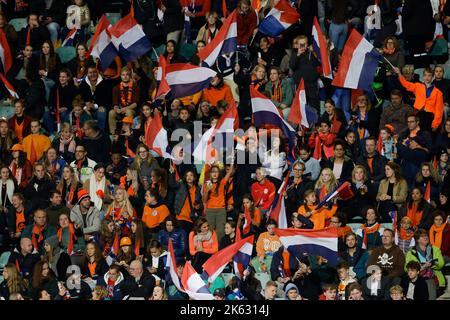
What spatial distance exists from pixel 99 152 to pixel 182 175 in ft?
4.90

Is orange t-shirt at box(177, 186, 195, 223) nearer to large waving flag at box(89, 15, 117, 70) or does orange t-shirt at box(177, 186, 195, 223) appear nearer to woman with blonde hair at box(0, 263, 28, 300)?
woman with blonde hair at box(0, 263, 28, 300)

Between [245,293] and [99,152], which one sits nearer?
[245,293]

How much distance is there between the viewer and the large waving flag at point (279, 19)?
105 feet

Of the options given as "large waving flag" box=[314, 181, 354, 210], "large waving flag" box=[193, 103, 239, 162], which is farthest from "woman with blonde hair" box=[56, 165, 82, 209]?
"large waving flag" box=[314, 181, 354, 210]

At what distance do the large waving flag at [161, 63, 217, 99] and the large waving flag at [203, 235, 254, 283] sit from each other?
136 inches

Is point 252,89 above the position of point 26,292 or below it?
above

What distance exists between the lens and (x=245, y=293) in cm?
2836

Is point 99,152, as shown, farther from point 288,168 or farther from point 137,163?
point 288,168

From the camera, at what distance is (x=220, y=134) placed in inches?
1201

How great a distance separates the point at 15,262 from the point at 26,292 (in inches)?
23.8

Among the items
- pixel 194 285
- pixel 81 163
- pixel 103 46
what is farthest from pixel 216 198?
pixel 103 46

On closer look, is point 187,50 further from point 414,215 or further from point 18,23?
point 414,215

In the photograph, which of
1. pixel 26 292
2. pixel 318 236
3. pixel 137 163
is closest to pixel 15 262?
pixel 26 292

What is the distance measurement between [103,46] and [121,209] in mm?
3433
